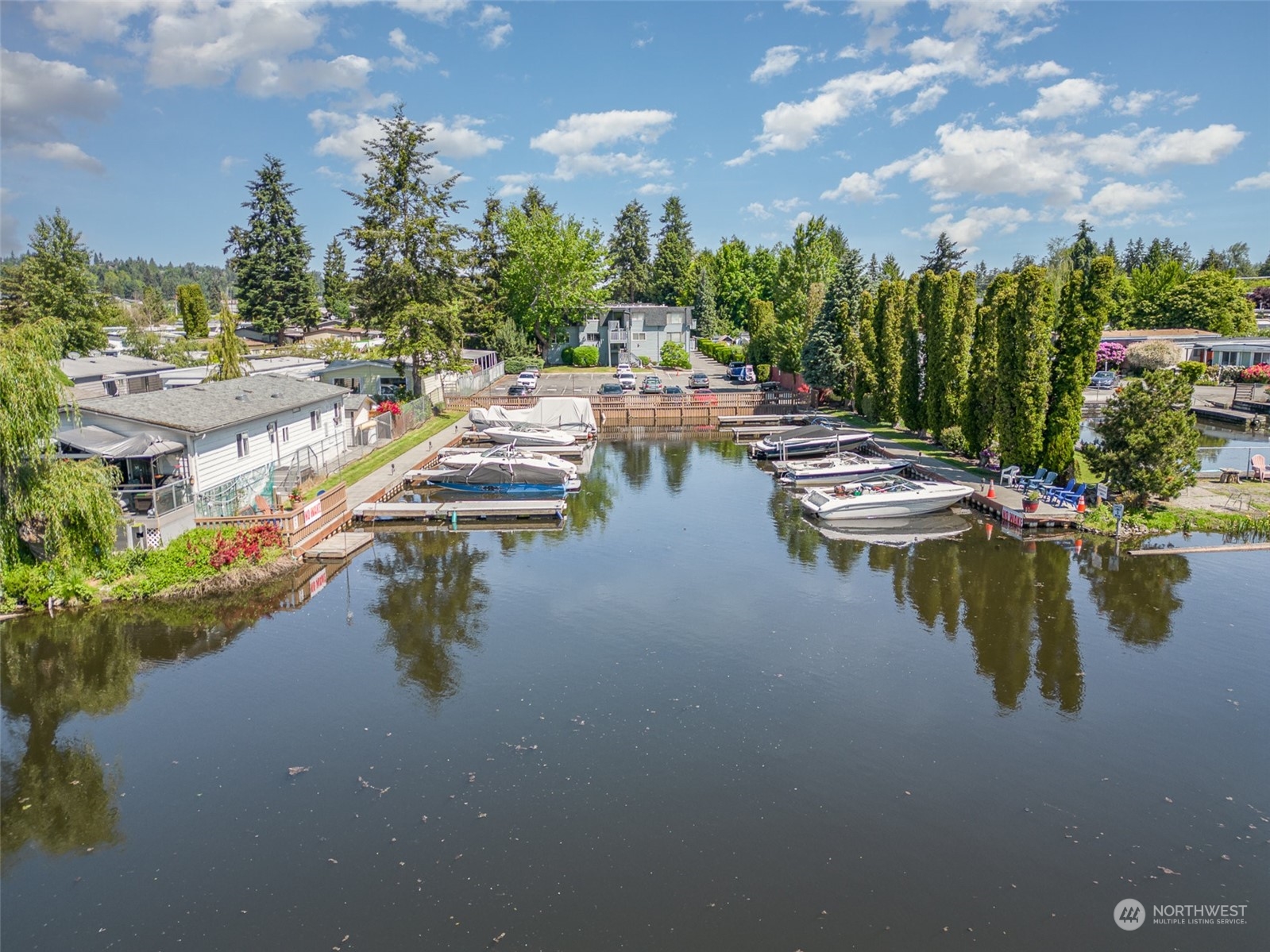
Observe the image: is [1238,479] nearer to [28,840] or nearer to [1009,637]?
[1009,637]

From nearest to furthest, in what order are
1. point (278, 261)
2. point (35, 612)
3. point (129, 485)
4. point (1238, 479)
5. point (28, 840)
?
point (28, 840), point (35, 612), point (129, 485), point (1238, 479), point (278, 261)

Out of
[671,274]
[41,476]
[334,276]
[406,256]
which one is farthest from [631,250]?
[41,476]

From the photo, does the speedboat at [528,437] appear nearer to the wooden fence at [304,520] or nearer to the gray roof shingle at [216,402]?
the gray roof shingle at [216,402]

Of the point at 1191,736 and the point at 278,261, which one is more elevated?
the point at 278,261

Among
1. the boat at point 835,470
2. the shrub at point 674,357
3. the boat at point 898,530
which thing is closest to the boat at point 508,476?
the boat at point 835,470

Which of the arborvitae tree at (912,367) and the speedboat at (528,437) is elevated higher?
the arborvitae tree at (912,367)

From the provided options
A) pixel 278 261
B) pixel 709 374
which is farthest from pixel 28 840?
pixel 278 261

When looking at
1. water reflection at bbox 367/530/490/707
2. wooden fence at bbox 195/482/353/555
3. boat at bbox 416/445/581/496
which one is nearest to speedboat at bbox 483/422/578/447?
boat at bbox 416/445/581/496
